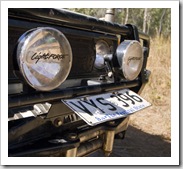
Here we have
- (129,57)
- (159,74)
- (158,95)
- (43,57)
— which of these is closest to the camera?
(43,57)

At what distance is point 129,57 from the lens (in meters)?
1.70

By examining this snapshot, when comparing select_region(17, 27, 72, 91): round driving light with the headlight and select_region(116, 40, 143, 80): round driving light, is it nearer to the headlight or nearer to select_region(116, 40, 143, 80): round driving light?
select_region(116, 40, 143, 80): round driving light

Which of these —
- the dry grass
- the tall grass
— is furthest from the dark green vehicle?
the tall grass

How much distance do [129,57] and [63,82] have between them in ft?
1.61

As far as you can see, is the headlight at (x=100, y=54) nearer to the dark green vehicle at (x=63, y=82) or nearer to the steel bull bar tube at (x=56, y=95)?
the dark green vehicle at (x=63, y=82)

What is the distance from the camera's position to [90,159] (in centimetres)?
147

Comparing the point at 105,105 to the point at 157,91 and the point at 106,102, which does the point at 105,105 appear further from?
the point at 157,91

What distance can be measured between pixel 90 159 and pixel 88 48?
0.78m

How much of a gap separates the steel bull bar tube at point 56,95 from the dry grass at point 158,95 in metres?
1.97

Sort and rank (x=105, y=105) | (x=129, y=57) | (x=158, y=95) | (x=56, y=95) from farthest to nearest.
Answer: (x=158, y=95), (x=129, y=57), (x=105, y=105), (x=56, y=95)

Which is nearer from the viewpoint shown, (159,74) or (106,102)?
(106,102)

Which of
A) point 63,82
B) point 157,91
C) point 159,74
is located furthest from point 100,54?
point 159,74

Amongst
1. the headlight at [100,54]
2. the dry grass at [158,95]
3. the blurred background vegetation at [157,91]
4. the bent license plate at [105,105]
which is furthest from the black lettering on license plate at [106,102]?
the dry grass at [158,95]

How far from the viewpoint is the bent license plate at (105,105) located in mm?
1326
